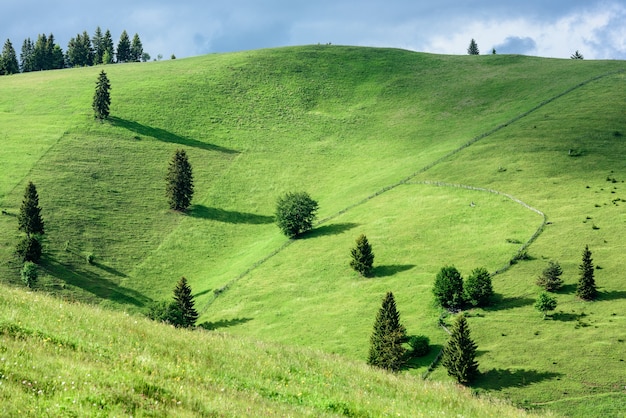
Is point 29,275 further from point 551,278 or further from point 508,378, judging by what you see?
point 551,278

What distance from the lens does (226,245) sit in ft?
342

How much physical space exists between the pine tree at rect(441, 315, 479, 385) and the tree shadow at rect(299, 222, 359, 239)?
41.0m

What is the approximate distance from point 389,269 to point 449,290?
550 inches

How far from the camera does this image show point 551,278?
6244cm

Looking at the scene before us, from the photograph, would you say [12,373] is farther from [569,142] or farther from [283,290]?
[569,142]

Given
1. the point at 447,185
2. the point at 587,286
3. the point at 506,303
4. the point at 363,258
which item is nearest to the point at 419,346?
the point at 506,303

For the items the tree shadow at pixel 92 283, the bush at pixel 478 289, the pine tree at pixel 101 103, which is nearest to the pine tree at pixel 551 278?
the bush at pixel 478 289

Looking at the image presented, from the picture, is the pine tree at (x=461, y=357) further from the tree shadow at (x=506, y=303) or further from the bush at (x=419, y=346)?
the tree shadow at (x=506, y=303)

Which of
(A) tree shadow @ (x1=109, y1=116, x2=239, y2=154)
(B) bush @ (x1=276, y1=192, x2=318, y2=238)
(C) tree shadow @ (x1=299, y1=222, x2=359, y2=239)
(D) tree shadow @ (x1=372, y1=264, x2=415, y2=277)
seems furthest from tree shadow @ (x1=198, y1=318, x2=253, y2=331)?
(A) tree shadow @ (x1=109, y1=116, x2=239, y2=154)

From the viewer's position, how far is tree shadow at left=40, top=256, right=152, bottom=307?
86938 millimetres

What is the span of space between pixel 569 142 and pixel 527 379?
7141 centimetres

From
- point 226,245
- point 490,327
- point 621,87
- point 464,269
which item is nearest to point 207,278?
point 226,245

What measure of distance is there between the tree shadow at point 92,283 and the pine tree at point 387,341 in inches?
1657

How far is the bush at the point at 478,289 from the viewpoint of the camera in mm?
61844
